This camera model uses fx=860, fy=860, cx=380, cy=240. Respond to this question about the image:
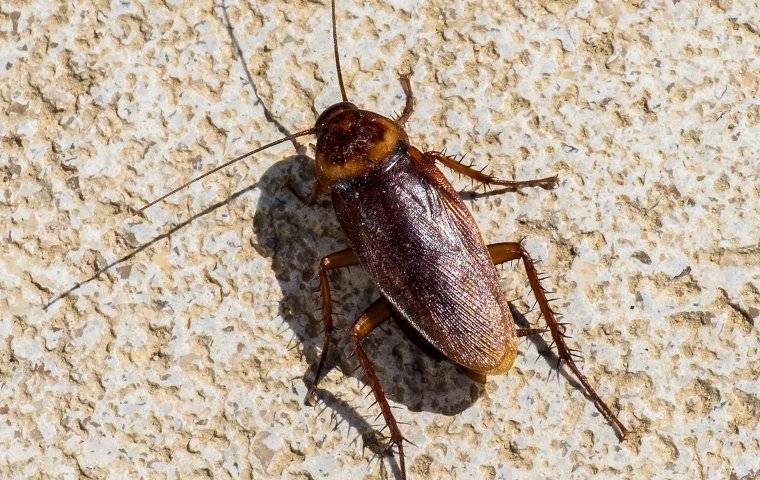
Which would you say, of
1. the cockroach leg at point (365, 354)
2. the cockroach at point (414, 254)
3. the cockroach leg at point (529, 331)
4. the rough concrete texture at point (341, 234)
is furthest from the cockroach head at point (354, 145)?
the cockroach leg at point (529, 331)

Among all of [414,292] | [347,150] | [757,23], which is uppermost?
[757,23]

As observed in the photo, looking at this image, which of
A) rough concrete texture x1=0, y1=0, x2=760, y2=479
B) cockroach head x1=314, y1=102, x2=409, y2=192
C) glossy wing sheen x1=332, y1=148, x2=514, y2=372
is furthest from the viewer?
rough concrete texture x1=0, y1=0, x2=760, y2=479

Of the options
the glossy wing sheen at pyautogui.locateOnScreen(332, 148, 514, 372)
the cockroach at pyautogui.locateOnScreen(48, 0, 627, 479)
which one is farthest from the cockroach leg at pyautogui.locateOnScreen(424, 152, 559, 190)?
the glossy wing sheen at pyautogui.locateOnScreen(332, 148, 514, 372)

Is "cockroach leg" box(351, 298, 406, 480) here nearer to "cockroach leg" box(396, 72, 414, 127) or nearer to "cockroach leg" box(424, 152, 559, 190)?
"cockroach leg" box(424, 152, 559, 190)

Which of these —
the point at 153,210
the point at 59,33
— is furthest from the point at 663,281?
A: the point at 59,33

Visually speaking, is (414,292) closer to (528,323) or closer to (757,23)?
(528,323)

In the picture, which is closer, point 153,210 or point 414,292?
point 414,292

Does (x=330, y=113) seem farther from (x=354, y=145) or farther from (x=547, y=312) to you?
(x=547, y=312)
